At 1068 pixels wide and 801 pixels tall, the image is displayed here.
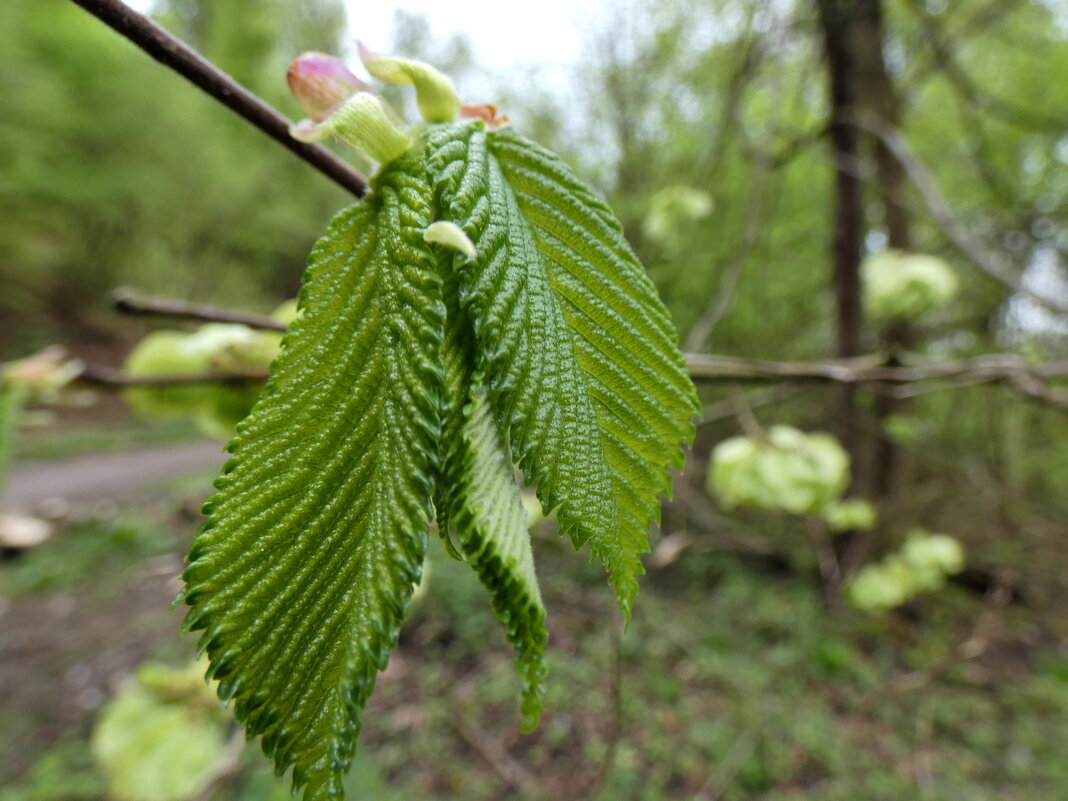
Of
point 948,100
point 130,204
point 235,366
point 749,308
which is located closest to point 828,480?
point 235,366

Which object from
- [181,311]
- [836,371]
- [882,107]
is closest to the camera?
[181,311]

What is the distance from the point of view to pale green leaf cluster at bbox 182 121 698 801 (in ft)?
0.70

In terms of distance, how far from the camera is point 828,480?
1917mm

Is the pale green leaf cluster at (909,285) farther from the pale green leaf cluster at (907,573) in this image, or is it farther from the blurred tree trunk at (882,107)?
the pale green leaf cluster at (907,573)

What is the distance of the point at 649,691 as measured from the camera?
3.44 m

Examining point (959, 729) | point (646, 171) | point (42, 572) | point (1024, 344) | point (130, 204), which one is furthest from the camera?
point (130, 204)

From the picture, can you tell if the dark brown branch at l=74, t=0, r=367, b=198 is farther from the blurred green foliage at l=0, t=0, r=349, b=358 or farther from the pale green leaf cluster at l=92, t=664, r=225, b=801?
the blurred green foliage at l=0, t=0, r=349, b=358

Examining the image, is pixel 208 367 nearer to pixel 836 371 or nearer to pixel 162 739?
pixel 162 739

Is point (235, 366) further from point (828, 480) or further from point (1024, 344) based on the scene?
point (1024, 344)

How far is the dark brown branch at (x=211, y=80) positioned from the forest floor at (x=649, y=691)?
2.00 metres

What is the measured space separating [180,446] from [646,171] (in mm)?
7171

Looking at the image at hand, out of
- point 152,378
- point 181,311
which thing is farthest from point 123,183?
point 181,311

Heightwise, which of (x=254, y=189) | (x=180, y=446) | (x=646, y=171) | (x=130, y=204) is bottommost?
(x=180, y=446)

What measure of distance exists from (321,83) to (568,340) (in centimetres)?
21
